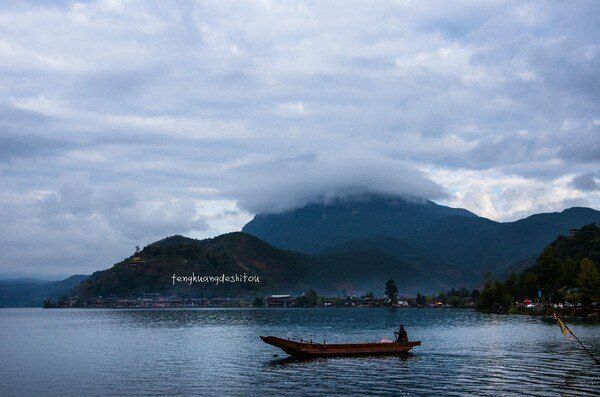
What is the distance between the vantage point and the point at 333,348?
3012 inches

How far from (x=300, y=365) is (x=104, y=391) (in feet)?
85.0

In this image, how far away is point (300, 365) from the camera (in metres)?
71.3

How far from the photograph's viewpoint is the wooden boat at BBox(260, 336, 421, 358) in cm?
7644

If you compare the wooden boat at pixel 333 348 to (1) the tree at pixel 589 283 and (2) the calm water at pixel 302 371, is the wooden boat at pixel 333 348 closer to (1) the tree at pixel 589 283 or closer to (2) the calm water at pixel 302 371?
(2) the calm water at pixel 302 371

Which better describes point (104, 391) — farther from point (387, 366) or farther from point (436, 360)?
point (436, 360)

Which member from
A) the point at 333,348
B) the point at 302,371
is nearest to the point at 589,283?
the point at 333,348

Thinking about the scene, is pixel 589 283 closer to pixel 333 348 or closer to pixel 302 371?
pixel 333 348

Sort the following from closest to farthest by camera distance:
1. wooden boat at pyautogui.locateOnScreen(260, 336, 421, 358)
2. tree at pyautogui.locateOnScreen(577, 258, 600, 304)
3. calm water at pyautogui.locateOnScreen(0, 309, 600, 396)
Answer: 1. calm water at pyautogui.locateOnScreen(0, 309, 600, 396)
2. wooden boat at pyautogui.locateOnScreen(260, 336, 421, 358)
3. tree at pyautogui.locateOnScreen(577, 258, 600, 304)

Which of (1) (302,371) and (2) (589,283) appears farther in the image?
(2) (589,283)

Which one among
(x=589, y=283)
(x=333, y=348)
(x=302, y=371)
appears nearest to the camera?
(x=302, y=371)

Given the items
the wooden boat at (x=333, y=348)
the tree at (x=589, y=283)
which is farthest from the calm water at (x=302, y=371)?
the tree at (x=589, y=283)

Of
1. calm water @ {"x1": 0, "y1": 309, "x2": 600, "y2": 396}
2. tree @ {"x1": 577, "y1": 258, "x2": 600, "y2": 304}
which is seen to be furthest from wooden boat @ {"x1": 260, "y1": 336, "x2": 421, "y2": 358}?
tree @ {"x1": 577, "y1": 258, "x2": 600, "y2": 304}

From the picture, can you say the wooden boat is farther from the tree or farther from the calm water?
the tree

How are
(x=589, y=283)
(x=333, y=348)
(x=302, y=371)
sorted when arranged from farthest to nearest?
1. (x=589, y=283)
2. (x=333, y=348)
3. (x=302, y=371)
